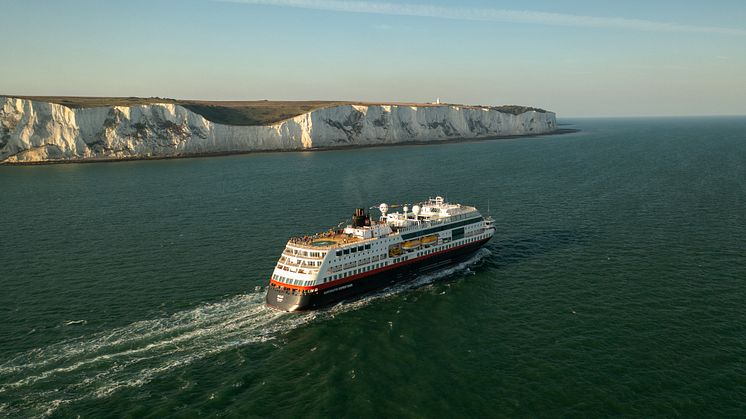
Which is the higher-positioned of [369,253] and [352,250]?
[352,250]

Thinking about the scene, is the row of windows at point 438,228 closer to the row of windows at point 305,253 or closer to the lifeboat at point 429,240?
the lifeboat at point 429,240

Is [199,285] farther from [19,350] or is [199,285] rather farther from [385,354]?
[385,354]

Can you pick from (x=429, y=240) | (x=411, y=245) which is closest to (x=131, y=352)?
(x=411, y=245)

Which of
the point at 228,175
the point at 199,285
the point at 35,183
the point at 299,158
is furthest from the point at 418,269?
the point at 299,158

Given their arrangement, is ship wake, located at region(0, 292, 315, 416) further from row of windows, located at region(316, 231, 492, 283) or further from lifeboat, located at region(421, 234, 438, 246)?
lifeboat, located at region(421, 234, 438, 246)

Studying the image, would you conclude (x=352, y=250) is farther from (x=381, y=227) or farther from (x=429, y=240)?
(x=429, y=240)

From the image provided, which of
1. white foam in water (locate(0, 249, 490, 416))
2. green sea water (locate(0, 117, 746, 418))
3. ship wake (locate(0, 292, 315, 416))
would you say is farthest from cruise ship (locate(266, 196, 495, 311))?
ship wake (locate(0, 292, 315, 416))
